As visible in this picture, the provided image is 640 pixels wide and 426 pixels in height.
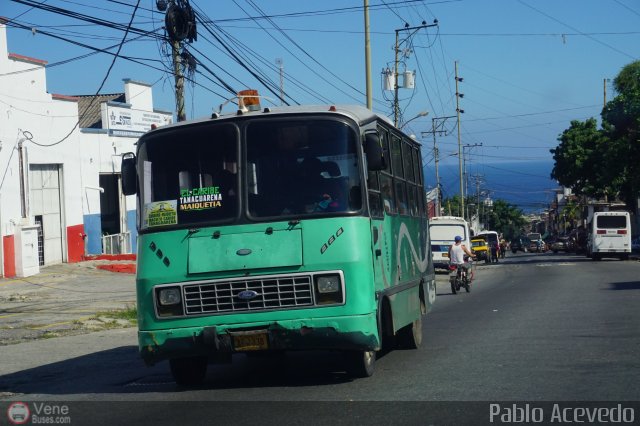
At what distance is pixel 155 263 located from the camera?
31.6ft

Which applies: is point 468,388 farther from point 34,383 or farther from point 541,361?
point 34,383

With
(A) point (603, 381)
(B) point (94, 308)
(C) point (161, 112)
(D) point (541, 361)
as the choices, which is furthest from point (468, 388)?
Answer: (C) point (161, 112)

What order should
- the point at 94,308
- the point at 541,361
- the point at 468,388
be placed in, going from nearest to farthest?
1. the point at 468,388
2. the point at 541,361
3. the point at 94,308

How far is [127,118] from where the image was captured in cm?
4103

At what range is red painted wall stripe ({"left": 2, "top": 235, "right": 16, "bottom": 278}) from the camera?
30.7m

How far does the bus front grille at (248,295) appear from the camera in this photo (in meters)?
9.23

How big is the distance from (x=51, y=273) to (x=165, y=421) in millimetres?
25290

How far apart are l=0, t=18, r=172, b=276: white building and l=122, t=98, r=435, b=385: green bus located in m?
22.6

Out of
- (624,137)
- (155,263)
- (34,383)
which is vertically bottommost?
(34,383)

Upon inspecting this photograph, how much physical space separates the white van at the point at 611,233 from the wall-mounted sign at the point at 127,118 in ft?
83.0

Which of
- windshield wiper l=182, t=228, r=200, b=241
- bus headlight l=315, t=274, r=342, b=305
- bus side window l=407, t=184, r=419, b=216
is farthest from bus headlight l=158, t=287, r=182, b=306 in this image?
bus side window l=407, t=184, r=419, b=216

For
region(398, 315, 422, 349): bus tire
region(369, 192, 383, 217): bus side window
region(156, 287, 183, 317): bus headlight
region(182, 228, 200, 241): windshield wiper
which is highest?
region(369, 192, 383, 217): bus side window

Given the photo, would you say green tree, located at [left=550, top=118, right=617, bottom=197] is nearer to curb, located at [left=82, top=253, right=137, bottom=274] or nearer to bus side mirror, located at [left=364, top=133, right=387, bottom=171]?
curb, located at [left=82, top=253, right=137, bottom=274]

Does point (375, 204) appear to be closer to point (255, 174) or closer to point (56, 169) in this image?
point (255, 174)
